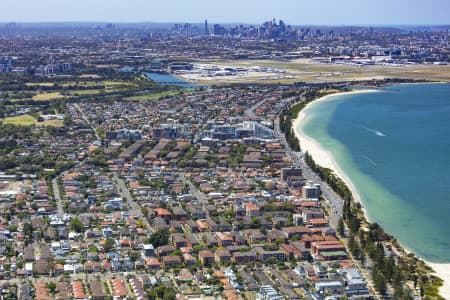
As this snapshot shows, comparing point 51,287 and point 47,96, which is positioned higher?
point 51,287

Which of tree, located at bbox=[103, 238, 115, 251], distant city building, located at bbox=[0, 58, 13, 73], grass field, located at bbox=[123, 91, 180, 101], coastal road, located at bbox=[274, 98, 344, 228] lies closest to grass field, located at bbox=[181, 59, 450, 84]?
grass field, located at bbox=[123, 91, 180, 101]

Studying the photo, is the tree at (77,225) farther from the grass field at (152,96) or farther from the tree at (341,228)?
the grass field at (152,96)

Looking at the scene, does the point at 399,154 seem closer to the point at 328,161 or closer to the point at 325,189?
the point at 328,161

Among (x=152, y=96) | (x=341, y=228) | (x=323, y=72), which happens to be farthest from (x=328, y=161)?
(x=323, y=72)

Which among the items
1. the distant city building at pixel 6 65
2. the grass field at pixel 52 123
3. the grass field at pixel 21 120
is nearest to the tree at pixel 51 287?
the grass field at pixel 52 123

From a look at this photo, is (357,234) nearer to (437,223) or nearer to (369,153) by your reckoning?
(437,223)
